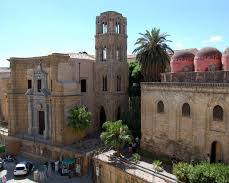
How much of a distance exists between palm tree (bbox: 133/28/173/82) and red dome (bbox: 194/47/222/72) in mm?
6352

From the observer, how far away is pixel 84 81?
109ft

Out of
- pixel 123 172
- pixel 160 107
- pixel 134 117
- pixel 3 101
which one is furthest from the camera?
pixel 3 101

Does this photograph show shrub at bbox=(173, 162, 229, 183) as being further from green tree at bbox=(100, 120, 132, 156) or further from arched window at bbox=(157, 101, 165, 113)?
arched window at bbox=(157, 101, 165, 113)

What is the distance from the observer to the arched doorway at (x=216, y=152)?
826 inches

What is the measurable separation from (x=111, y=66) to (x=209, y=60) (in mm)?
12030

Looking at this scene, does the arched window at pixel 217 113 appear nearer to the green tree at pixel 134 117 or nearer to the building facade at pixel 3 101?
the green tree at pixel 134 117

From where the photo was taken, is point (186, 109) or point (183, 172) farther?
point (186, 109)

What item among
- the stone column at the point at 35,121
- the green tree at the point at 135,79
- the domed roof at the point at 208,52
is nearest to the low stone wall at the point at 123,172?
the domed roof at the point at 208,52

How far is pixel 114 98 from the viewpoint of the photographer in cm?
3259

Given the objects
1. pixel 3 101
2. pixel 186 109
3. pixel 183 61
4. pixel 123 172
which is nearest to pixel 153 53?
pixel 183 61

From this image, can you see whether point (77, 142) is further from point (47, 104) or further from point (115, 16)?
point (115, 16)

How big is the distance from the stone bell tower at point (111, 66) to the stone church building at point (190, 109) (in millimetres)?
7399

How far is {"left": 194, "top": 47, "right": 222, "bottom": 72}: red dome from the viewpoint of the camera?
23.2 metres

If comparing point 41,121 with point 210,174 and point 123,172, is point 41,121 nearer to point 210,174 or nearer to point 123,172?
point 123,172
